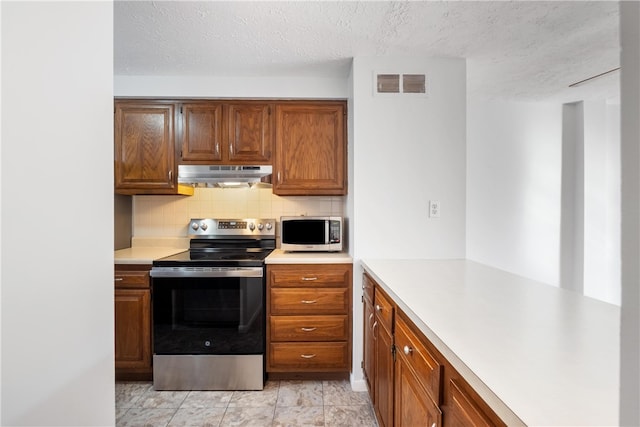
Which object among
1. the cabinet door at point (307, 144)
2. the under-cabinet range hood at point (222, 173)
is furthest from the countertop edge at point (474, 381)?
the under-cabinet range hood at point (222, 173)

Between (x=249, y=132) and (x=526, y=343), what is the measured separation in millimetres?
2299

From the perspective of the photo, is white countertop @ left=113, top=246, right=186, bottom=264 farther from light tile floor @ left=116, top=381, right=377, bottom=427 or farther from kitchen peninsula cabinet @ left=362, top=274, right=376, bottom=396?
kitchen peninsula cabinet @ left=362, top=274, right=376, bottom=396

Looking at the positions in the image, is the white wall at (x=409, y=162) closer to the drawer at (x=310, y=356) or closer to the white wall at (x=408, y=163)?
the white wall at (x=408, y=163)

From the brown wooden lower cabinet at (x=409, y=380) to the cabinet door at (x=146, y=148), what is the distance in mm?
1852

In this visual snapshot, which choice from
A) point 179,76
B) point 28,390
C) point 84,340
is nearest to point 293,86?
point 179,76

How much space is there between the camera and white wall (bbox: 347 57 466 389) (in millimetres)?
2170

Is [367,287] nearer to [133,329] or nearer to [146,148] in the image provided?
[133,329]

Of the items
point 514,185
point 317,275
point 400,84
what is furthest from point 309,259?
point 514,185

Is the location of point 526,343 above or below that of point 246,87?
below

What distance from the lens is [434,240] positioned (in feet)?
7.22

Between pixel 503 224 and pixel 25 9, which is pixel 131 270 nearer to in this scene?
pixel 25 9

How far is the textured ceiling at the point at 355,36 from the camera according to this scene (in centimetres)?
164

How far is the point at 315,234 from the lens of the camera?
247 centimetres

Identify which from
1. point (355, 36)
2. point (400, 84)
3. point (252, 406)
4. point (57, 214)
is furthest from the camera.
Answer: point (400, 84)
